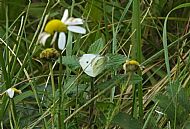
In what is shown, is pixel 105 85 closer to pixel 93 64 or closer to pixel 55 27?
pixel 93 64

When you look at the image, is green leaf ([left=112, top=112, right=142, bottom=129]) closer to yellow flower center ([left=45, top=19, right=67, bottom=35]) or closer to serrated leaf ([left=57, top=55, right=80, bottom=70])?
serrated leaf ([left=57, top=55, right=80, bottom=70])

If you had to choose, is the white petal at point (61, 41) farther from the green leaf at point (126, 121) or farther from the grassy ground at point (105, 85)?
the green leaf at point (126, 121)

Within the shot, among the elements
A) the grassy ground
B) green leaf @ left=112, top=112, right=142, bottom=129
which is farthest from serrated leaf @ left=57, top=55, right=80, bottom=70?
green leaf @ left=112, top=112, right=142, bottom=129

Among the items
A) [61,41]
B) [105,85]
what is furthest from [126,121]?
[61,41]

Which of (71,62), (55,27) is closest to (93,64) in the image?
(71,62)

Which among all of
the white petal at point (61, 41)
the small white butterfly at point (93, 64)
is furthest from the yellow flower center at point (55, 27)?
the small white butterfly at point (93, 64)

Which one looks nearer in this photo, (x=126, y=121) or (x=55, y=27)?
(x=55, y=27)

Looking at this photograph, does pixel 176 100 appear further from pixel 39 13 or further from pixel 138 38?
pixel 39 13

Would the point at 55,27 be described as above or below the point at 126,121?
above
